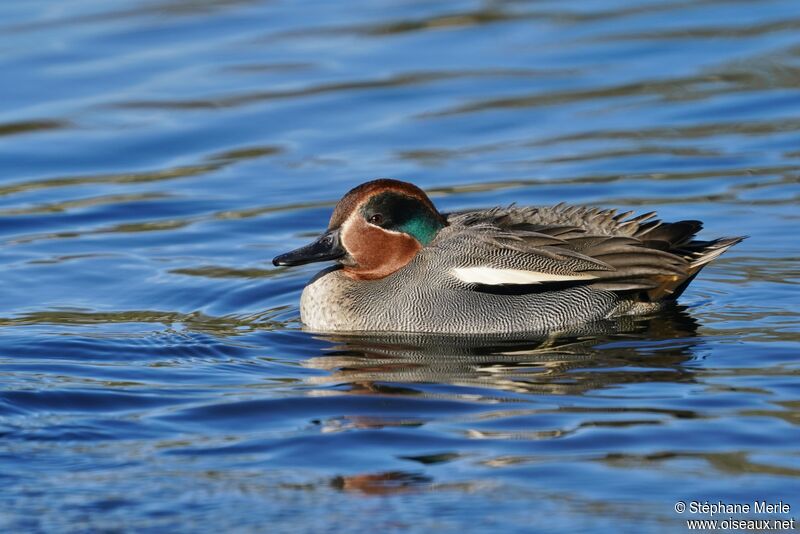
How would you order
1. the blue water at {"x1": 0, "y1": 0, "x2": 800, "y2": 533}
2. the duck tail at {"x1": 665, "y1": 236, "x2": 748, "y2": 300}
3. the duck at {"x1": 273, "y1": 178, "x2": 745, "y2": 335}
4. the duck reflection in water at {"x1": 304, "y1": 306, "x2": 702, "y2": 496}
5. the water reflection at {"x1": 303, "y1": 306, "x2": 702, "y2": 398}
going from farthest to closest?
1. the duck tail at {"x1": 665, "y1": 236, "x2": 748, "y2": 300}
2. the duck at {"x1": 273, "y1": 178, "x2": 745, "y2": 335}
3. the water reflection at {"x1": 303, "y1": 306, "x2": 702, "y2": 398}
4. the duck reflection in water at {"x1": 304, "y1": 306, "x2": 702, "y2": 496}
5. the blue water at {"x1": 0, "y1": 0, "x2": 800, "y2": 533}

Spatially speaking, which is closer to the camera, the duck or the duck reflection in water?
the duck reflection in water

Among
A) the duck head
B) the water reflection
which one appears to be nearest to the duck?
the duck head

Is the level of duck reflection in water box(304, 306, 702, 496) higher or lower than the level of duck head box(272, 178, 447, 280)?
lower

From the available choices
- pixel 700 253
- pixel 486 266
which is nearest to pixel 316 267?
pixel 486 266

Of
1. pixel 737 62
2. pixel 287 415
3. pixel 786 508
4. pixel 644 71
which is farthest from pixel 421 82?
pixel 786 508

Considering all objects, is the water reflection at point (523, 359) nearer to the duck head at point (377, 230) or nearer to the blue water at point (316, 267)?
the blue water at point (316, 267)

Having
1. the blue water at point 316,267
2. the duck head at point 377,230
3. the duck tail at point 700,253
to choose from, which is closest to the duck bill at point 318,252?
the duck head at point 377,230

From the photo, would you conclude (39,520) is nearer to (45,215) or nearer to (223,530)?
(223,530)

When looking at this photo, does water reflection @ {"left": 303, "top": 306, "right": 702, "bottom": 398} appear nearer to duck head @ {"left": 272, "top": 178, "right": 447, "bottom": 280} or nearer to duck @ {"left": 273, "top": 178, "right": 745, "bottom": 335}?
duck @ {"left": 273, "top": 178, "right": 745, "bottom": 335}

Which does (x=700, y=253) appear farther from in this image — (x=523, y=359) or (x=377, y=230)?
(x=377, y=230)

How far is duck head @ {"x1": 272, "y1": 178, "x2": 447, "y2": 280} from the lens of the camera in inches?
350

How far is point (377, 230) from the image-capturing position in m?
8.97

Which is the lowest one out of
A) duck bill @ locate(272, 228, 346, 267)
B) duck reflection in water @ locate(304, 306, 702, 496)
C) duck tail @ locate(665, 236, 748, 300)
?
duck reflection in water @ locate(304, 306, 702, 496)

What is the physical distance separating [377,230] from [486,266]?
2.48 feet
